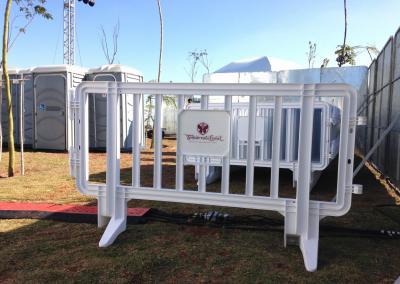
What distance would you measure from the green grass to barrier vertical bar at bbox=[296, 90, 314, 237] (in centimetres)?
28

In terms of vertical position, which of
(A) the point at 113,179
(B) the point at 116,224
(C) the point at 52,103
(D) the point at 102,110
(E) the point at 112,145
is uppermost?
(C) the point at 52,103

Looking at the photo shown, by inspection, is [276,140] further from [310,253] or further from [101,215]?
[101,215]

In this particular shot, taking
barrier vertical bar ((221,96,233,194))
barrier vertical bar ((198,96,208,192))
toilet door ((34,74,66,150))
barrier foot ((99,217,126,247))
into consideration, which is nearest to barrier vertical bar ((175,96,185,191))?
barrier vertical bar ((198,96,208,192))

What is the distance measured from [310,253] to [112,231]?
1.58m

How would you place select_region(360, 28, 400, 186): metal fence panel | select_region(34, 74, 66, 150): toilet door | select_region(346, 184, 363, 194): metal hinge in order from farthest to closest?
select_region(34, 74, 66, 150): toilet door
select_region(360, 28, 400, 186): metal fence panel
select_region(346, 184, 363, 194): metal hinge

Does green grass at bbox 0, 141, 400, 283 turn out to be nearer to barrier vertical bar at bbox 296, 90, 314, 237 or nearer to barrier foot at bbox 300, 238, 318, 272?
barrier foot at bbox 300, 238, 318, 272

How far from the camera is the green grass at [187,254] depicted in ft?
8.17

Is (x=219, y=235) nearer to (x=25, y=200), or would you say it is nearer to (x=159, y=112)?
(x=159, y=112)

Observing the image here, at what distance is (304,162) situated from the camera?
109 inches

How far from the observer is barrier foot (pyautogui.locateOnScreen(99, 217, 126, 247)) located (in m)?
3.04

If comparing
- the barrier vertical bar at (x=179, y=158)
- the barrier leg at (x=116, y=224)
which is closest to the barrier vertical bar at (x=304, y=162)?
the barrier vertical bar at (x=179, y=158)

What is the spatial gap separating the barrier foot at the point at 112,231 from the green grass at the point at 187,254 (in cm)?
6

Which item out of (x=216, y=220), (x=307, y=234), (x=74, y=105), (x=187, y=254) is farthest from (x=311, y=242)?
(x=74, y=105)

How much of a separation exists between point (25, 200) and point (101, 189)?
6.22 ft
